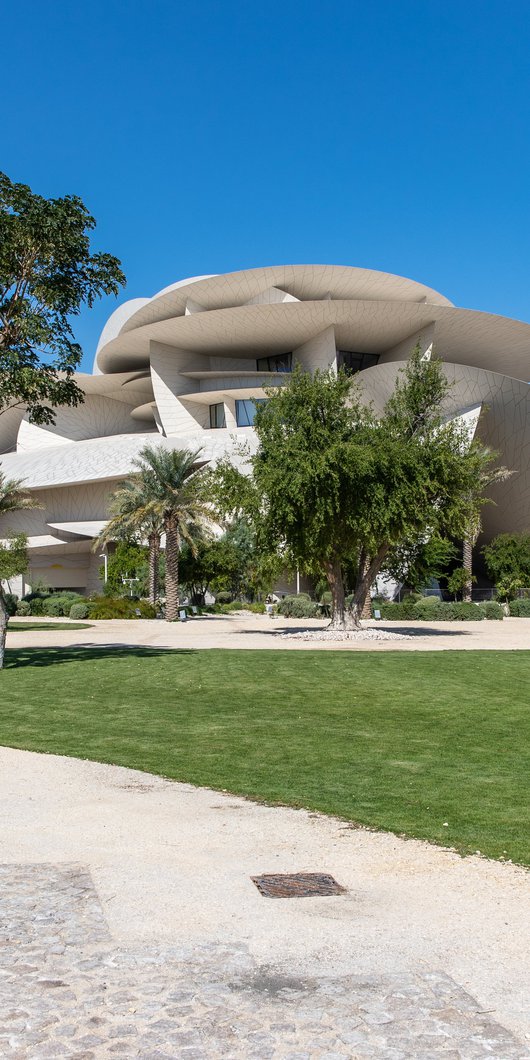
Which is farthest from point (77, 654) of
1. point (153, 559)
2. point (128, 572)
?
point (128, 572)

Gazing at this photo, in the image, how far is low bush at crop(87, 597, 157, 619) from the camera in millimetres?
46438

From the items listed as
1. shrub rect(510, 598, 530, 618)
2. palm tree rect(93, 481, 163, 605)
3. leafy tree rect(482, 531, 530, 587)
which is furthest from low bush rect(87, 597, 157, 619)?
leafy tree rect(482, 531, 530, 587)

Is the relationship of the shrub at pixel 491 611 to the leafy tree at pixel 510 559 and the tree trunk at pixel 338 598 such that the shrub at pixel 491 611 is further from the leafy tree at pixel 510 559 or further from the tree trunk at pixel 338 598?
the tree trunk at pixel 338 598

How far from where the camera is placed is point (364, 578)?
32.2 metres

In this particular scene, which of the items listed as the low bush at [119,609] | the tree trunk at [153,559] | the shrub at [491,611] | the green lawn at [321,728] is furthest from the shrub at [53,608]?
the green lawn at [321,728]

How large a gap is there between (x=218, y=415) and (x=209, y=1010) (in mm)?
75401

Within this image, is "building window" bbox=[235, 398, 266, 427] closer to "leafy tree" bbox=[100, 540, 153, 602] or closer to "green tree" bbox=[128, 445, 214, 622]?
"leafy tree" bbox=[100, 540, 153, 602]

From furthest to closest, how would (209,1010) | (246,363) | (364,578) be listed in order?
(246,363) → (364,578) → (209,1010)

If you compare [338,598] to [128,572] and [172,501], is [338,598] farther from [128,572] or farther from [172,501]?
[128,572]

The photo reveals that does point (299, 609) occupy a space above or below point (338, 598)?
below

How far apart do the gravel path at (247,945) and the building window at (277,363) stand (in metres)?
72.6

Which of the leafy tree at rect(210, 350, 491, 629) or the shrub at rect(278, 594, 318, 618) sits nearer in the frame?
the leafy tree at rect(210, 350, 491, 629)

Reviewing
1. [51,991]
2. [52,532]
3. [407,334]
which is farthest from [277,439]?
[52,532]

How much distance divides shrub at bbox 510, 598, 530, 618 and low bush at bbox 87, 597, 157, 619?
20.4 metres
